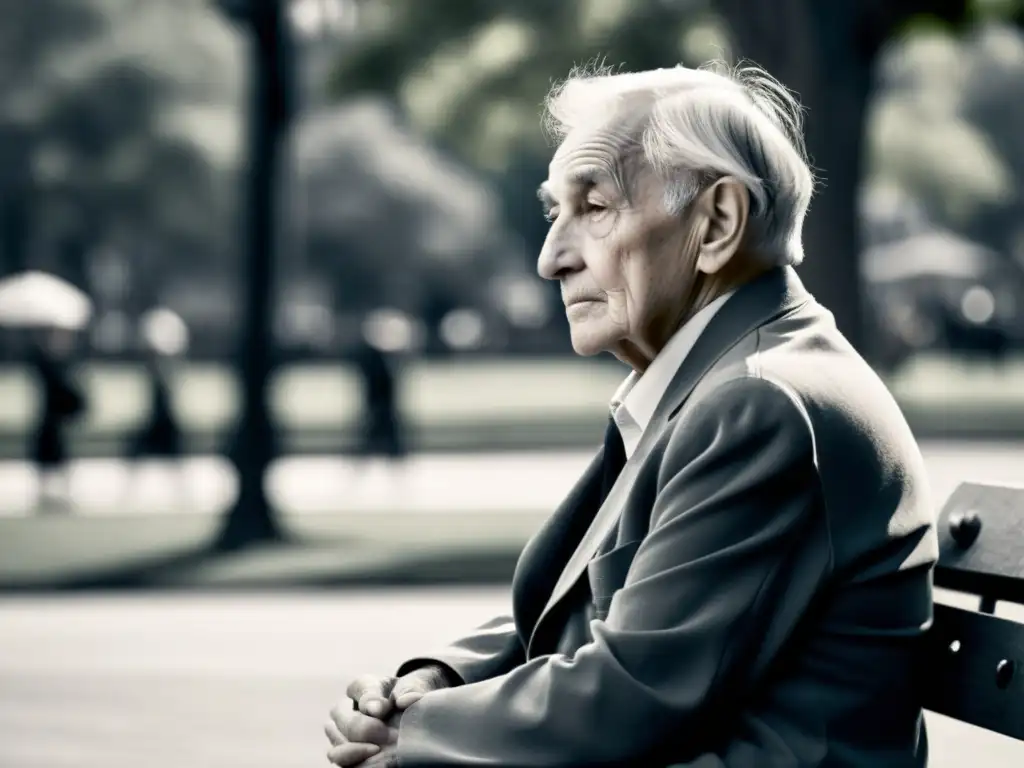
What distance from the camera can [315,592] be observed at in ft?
38.8

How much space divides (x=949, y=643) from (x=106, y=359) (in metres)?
58.8

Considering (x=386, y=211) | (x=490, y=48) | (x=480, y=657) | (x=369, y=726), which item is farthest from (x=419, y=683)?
(x=386, y=211)

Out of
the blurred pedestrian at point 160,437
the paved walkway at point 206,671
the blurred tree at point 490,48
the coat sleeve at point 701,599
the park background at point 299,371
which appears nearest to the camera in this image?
the coat sleeve at point 701,599

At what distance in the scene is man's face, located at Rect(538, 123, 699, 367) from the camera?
2.76 metres

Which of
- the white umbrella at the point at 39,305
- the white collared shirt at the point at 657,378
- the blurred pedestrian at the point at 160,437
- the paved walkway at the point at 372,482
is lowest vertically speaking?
the paved walkway at the point at 372,482

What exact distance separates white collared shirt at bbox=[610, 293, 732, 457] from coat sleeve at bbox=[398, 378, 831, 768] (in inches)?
10.6

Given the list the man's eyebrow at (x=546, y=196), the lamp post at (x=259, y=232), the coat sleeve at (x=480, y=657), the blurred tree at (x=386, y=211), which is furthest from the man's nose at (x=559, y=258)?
the blurred tree at (x=386, y=211)

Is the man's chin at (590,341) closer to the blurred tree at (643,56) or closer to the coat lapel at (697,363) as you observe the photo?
the coat lapel at (697,363)

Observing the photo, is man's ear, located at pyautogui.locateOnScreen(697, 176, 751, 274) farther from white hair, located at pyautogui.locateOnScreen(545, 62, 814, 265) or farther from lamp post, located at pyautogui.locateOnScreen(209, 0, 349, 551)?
lamp post, located at pyautogui.locateOnScreen(209, 0, 349, 551)

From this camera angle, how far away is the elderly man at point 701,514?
2.45 m

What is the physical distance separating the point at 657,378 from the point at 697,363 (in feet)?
0.37

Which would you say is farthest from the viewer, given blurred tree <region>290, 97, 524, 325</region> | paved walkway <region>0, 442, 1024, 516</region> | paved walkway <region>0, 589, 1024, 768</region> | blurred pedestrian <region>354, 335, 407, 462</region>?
blurred tree <region>290, 97, 524, 325</region>

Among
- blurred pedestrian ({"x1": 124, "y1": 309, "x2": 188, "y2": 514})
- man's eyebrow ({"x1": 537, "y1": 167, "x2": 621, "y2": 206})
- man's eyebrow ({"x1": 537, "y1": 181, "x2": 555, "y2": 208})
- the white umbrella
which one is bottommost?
blurred pedestrian ({"x1": 124, "y1": 309, "x2": 188, "y2": 514})

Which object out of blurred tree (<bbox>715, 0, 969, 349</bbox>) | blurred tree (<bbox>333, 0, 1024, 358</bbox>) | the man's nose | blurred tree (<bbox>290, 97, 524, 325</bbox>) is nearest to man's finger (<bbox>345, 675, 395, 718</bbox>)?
the man's nose
